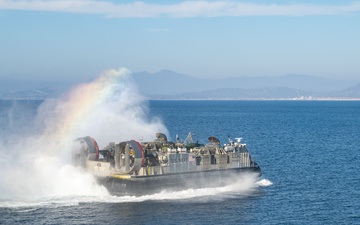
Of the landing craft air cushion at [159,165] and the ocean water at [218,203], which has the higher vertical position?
the landing craft air cushion at [159,165]

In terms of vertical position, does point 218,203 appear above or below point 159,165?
below

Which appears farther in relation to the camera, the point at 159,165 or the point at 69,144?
the point at 69,144

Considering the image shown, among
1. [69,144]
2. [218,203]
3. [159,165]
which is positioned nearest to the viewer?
[218,203]

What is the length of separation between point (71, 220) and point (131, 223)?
5.58 m

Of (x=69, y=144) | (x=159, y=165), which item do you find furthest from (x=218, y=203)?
(x=69, y=144)

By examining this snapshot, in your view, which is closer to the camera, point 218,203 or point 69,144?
point 218,203

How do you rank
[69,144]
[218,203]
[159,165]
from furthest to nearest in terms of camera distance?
[69,144]
[159,165]
[218,203]

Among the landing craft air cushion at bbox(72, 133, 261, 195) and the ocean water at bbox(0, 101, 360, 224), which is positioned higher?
the landing craft air cushion at bbox(72, 133, 261, 195)

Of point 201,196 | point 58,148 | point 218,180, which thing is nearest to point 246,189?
point 218,180

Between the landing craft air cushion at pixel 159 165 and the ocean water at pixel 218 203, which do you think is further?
the landing craft air cushion at pixel 159 165

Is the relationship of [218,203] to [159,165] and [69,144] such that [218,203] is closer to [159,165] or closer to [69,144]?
[159,165]

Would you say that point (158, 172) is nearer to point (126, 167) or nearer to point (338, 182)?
point (126, 167)

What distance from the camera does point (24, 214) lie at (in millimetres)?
55250

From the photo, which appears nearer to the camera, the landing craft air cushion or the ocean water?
the ocean water
